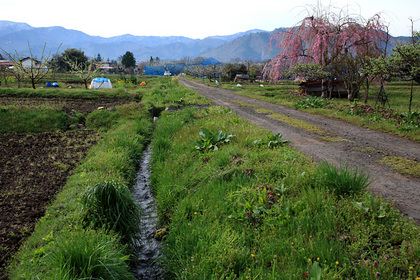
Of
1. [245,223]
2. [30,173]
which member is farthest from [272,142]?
[30,173]

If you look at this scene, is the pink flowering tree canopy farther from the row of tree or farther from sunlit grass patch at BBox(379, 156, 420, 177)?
the row of tree

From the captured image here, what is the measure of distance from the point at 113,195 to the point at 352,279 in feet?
10.9

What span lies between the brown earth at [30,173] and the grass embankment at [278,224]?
2.25m

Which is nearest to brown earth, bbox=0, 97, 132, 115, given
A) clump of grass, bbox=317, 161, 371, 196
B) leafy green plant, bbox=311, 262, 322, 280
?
clump of grass, bbox=317, 161, 371, 196

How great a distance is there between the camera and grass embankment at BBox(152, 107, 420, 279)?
284cm

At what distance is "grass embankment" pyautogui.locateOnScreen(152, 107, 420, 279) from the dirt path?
0.43 metres

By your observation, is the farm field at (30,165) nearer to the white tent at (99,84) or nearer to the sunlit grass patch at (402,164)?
the sunlit grass patch at (402,164)

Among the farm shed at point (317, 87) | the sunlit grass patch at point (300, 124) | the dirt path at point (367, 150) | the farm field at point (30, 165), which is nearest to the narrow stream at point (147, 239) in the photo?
the farm field at point (30, 165)

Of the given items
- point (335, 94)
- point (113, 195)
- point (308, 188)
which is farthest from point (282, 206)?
point (335, 94)

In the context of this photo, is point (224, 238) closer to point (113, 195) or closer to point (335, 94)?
point (113, 195)

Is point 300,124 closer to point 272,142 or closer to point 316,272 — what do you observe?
point 272,142

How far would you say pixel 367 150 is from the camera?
19.9 feet

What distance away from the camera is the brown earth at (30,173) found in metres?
4.28

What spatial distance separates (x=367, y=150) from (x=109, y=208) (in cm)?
562
